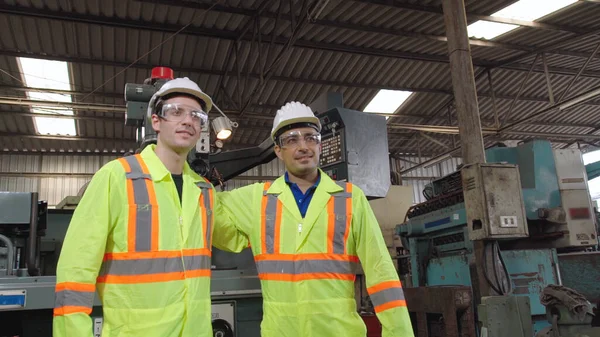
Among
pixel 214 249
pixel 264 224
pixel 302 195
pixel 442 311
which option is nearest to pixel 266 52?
pixel 442 311

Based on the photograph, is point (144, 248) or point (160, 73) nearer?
point (144, 248)

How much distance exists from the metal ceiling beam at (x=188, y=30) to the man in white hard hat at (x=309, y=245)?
5.47m

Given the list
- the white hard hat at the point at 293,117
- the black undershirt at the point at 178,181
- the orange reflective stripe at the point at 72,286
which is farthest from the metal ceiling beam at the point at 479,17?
the orange reflective stripe at the point at 72,286

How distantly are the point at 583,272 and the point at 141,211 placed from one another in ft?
15.7

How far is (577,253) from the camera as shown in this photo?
16.1 feet

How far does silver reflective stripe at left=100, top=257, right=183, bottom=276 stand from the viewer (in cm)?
157

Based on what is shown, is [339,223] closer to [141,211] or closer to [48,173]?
[141,211]

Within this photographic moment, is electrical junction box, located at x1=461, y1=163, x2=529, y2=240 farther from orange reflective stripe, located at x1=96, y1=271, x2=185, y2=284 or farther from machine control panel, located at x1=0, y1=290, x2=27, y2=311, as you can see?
machine control panel, located at x1=0, y1=290, x2=27, y2=311

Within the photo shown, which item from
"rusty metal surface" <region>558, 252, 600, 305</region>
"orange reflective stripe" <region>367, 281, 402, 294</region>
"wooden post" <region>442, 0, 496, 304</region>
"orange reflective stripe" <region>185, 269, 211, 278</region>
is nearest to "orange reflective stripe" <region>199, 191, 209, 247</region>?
"orange reflective stripe" <region>185, 269, 211, 278</region>

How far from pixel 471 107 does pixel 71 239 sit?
4.17m

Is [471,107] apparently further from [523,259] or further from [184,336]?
[184,336]

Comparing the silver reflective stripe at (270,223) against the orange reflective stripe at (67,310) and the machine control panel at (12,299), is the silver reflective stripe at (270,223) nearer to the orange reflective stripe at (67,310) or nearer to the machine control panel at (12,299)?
the orange reflective stripe at (67,310)

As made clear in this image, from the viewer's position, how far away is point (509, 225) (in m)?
4.04

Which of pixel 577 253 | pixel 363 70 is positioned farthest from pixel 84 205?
pixel 363 70
